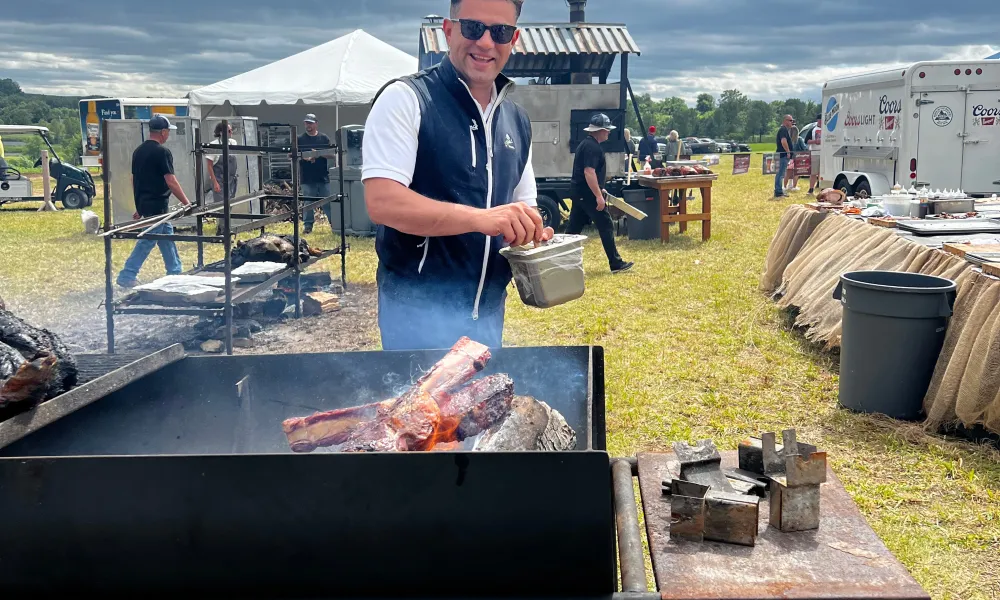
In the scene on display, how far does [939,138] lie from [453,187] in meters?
11.1

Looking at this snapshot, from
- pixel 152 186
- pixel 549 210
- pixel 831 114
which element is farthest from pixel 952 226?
pixel 831 114

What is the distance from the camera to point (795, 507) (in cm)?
187

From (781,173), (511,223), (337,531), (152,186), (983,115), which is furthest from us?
(781,173)

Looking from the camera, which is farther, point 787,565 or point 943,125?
point 943,125

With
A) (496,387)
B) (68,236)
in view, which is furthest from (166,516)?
(68,236)

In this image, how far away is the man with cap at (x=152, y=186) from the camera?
9641mm

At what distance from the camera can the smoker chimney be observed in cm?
1435

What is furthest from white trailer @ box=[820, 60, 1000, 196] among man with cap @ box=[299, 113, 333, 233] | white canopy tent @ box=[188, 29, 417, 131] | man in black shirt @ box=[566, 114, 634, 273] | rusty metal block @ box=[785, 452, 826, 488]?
rusty metal block @ box=[785, 452, 826, 488]

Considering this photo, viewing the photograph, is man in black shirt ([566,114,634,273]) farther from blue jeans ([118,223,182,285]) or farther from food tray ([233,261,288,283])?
blue jeans ([118,223,182,285])

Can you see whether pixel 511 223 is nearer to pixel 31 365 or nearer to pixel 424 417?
pixel 424 417

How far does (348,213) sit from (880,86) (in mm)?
8984

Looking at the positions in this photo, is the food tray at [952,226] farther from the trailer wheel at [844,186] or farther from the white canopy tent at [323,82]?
the white canopy tent at [323,82]

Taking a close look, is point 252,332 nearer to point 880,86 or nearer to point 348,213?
point 348,213

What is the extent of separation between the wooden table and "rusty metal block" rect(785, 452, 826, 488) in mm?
10997
